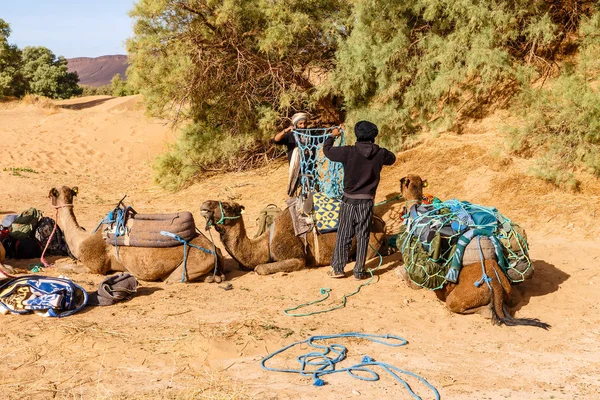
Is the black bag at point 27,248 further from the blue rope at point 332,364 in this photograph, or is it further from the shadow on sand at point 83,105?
the shadow on sand at point 83,105

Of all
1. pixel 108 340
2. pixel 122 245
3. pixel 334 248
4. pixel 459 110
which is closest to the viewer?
pixel 108 340

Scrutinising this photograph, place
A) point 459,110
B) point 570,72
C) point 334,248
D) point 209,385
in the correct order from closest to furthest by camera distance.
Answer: point 209,385 < point 334,248 < point 570,72 < point 459,110

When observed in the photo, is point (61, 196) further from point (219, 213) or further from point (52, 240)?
point (219, 213)

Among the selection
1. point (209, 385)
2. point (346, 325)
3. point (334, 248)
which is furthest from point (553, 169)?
point (209, 385)

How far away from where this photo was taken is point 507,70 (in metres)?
11.1

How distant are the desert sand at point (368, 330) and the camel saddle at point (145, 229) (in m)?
0.54

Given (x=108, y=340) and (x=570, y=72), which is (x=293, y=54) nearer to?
(x=570, y=72)

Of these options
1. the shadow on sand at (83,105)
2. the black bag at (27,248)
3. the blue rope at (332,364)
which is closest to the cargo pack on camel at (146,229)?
the black bag at (27,248)

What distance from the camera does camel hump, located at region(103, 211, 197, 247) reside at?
24.3 feet

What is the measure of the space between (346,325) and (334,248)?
2.01 metres

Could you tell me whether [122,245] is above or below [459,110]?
below

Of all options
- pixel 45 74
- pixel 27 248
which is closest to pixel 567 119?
pixel 27 248

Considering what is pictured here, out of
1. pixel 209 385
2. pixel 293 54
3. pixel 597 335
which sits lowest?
pixel 597 335

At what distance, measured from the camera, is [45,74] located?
35812 millimetres
